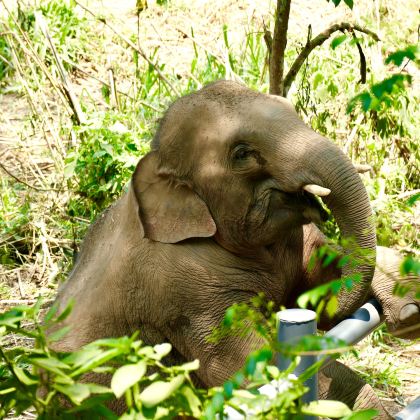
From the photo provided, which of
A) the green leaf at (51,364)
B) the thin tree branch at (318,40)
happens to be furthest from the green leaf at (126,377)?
the thin tree branch at (318,40)

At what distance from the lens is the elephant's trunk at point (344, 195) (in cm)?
A: 351

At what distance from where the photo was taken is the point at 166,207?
396 cm

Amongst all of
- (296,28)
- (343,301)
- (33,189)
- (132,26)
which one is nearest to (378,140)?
(296,28)

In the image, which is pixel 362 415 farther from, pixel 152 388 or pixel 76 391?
pixel 76 391

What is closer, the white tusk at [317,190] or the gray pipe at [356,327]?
the gray pipe at [356,327]

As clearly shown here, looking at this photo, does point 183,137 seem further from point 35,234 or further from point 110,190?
point 35,234

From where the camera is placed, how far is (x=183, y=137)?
3932mm

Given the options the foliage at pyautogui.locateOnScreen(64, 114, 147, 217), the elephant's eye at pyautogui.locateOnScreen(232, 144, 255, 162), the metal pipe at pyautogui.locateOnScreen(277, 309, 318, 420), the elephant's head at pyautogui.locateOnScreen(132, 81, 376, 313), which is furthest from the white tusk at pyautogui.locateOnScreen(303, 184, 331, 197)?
the foliage at pyautogui.locateOnScreen(64, 114, 147, 217)

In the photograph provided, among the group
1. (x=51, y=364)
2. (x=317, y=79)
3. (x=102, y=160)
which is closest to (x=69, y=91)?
(x=102, y=160)

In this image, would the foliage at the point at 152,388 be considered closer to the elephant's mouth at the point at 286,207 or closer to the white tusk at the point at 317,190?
the white tusk at the point at 317,190

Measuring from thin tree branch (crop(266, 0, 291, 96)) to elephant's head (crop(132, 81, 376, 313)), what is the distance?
136 cm

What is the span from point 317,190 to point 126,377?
1.95 m

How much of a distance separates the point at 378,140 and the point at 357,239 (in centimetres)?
370

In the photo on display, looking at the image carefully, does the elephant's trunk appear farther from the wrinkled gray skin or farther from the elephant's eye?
the elephant's eye
